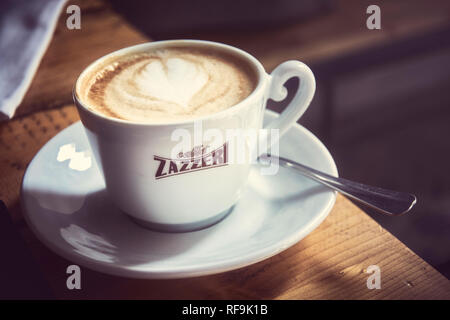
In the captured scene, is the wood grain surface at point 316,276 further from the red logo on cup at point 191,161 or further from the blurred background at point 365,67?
the blurred background at point 365,67

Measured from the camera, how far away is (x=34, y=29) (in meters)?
1.04

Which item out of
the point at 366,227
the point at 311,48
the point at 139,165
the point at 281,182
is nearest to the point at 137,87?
the point at 139,165

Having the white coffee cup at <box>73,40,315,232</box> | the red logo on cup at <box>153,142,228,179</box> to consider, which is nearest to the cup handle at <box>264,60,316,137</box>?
the white coffee cup at <box>73,40,315,232</box>

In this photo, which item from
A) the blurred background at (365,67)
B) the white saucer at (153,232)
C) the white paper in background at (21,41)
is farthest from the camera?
the blurred background at (365,67)

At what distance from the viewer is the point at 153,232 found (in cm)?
58

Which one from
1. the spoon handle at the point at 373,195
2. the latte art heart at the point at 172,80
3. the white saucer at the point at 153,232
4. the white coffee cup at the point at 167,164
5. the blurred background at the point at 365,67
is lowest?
the blurred background at the point at 365,67

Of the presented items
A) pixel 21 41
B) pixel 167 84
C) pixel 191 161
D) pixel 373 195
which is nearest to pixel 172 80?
pixel 167 84

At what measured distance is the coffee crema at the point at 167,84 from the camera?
562mm

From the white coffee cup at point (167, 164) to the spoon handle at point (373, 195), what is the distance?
0.31 feet

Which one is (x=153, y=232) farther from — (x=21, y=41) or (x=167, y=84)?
(x=21, y=41)

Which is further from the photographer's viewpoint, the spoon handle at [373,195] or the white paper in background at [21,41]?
the white paper in background at [21,41]

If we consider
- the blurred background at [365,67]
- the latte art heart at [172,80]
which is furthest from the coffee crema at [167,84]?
the blurred background at [365,67]

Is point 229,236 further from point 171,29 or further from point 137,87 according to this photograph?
point 171,29

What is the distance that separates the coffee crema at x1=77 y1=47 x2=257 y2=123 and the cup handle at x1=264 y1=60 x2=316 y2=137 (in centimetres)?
3
